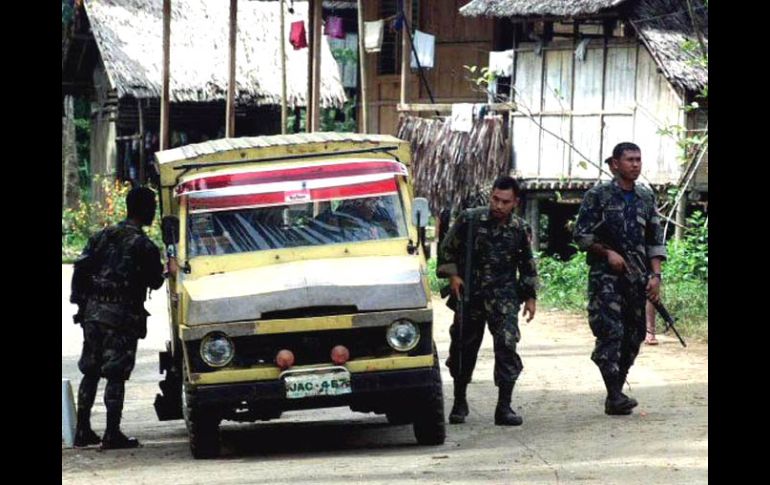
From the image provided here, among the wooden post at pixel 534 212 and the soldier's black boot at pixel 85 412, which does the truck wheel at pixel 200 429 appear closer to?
the soldier's black boot at pixel 85 412

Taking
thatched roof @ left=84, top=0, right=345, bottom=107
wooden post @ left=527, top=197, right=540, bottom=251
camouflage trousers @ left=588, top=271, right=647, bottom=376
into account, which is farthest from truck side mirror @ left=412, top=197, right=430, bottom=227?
thatched roof @ left=84, top=0, right=345, bottom=107

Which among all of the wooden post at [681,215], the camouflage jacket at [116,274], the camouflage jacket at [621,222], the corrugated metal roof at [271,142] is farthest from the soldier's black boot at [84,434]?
the wooden post at [681,215]

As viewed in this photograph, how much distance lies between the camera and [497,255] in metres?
11.7

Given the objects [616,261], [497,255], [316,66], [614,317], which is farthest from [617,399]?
[316,66]

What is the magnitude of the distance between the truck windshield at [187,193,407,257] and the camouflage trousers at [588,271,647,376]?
5.44 ft

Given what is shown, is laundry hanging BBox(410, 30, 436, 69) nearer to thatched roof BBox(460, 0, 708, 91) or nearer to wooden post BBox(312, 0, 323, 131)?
thatched roof BBox(460, 0, 708, 91)

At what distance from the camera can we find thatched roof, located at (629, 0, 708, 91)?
2391 centimetres

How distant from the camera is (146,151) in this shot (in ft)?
116

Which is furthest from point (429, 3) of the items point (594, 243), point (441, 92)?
point (594, 243)

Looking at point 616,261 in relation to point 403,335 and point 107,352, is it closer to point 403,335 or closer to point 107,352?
point 403,335

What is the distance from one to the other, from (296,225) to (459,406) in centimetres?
185
